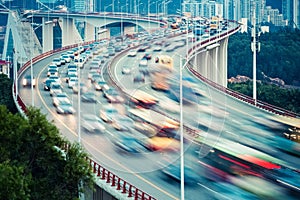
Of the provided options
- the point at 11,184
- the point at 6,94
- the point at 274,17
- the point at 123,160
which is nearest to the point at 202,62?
the point at 6,94

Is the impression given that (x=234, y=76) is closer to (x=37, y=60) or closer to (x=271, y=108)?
(x=37, y=60)

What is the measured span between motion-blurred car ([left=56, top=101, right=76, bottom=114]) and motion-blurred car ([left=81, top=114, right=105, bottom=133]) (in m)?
4.84

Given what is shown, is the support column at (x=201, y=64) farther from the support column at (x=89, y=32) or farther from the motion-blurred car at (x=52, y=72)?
the support column at (x=89, y=32)

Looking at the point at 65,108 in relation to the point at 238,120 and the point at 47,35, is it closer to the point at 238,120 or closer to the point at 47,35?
the point at 238,120

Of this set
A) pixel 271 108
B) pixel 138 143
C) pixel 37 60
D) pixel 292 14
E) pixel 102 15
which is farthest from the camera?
pixel 292 14

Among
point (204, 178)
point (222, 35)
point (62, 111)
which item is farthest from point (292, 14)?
point (204, 178)

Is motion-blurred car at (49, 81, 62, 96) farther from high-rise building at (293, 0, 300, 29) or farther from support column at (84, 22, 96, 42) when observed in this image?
high-rise building at (293, 0, 300, 29)

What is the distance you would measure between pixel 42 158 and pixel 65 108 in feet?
45.8

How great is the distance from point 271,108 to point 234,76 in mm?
58715

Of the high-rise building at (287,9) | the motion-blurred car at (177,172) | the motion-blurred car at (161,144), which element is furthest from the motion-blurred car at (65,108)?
the high-rise building at (287,9)

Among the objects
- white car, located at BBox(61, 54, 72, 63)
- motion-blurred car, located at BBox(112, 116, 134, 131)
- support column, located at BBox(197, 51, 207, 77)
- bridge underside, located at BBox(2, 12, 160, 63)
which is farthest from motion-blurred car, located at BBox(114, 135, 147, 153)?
bridge underside, located at BBox(2, 12, 160, 63)

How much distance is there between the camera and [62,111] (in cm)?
3347

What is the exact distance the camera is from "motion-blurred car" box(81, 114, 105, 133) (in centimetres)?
2436

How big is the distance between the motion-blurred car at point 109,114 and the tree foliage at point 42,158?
1.60m
